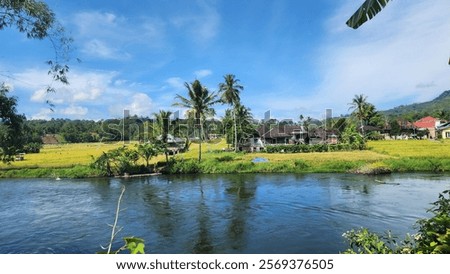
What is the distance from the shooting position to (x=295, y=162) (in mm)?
22484

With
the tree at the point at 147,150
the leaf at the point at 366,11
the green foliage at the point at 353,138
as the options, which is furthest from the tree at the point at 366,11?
the green foliage at the point at 353,138

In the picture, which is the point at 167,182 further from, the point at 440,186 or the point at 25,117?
the point at 25,117

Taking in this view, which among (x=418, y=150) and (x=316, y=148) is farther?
(x=316, y=148)

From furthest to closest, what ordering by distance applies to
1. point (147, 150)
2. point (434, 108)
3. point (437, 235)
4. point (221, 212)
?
1. point (434, 108)
2. point (147, 150)
3. point (221, 212)
4. point (437, 235)

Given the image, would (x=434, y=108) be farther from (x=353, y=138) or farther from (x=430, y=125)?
(x=353, y=138)

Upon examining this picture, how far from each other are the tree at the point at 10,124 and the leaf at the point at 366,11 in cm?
447

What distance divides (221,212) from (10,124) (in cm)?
809

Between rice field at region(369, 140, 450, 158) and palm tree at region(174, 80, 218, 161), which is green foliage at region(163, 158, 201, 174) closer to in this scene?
palm tree at region(174, 80, 218, 161)

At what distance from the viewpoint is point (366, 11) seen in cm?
379

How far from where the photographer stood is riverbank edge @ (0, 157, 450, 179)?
20.3 meters

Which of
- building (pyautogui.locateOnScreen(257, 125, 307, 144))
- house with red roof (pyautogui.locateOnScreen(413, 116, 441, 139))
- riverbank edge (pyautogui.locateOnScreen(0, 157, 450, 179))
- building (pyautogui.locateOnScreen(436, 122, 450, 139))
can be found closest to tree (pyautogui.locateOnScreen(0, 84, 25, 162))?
riverbank edge (pyautogui.locateOnScreen(0, 157, 450, 179))

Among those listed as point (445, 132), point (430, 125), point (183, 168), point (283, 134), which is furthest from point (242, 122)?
point (430, 125)

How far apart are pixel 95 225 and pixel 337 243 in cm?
706

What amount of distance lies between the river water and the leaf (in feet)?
9.91
